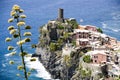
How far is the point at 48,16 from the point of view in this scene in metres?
154

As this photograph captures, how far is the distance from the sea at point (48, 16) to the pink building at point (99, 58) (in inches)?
689

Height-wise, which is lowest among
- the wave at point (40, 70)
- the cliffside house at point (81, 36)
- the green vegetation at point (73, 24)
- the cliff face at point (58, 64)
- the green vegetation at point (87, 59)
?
the wave at point (40, 70)

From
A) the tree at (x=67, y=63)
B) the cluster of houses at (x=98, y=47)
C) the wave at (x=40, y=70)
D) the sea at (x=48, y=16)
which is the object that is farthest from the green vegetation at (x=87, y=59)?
the sea at (x=48, y=16)

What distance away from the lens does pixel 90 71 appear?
78.3 m

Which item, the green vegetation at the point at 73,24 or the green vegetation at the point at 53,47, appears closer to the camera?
the green vegetation at the point at 53,47

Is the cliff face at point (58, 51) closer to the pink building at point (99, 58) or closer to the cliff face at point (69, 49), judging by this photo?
the cliff face at point (69, 49)

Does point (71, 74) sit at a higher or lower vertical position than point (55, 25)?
lower

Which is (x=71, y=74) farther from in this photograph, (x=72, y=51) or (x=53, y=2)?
(x=53, y=2)

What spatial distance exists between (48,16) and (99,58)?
77.9m

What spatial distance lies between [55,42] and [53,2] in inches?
3292

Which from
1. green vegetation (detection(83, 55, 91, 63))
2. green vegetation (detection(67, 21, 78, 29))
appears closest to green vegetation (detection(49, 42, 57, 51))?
green vegetation (detection(67, 21, 78, 29))

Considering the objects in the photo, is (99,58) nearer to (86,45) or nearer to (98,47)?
(98,47)

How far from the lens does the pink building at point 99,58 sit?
7906cm

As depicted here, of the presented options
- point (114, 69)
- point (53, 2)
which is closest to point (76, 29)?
point (114, 69)
